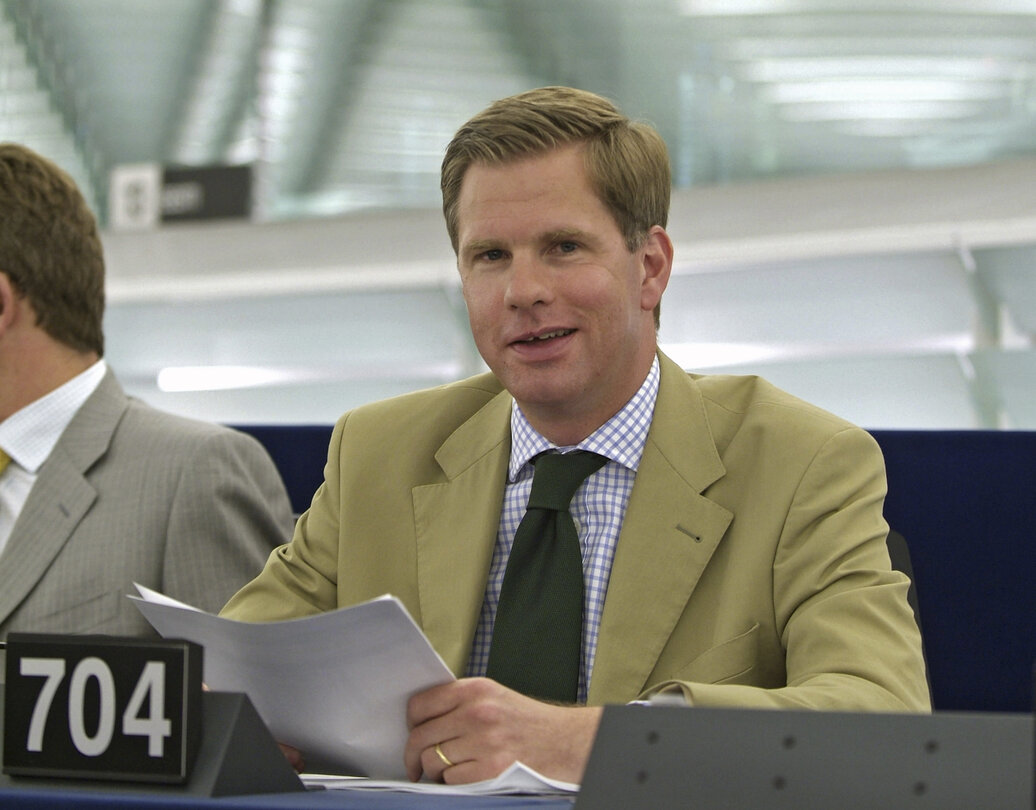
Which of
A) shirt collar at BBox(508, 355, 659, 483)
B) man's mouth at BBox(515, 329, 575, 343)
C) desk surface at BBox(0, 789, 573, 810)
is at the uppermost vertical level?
man's mouth at BBox(515, 329, 575, 343)

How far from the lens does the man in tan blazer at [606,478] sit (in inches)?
51.9

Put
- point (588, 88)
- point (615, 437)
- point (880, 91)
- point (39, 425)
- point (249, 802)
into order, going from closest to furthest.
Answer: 1. point (249, 802)
2. point (615, 437)
3. point (39, 425)
4. point (880, 91)
5. point (588, 88)

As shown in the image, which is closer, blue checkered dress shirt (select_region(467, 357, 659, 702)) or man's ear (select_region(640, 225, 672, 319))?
blue checkered dress shirt (select_region(467, 357, 659, 702))

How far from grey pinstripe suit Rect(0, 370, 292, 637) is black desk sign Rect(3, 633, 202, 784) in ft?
2.73

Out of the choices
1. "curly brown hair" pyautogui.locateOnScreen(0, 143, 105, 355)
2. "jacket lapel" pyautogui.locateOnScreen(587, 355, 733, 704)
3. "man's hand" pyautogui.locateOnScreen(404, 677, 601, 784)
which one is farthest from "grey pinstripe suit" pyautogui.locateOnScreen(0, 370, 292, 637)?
"man's hand" pyautogui.locateOnScreen(404, 677, 601, 784)

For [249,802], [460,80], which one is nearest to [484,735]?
[249,802]

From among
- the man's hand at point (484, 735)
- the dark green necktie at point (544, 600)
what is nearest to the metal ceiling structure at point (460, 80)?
the dark green necktie at point (544, 600)

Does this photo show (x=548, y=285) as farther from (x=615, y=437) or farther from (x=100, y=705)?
(x=100, y=705)

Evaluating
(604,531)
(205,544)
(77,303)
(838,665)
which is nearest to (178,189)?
(77,303)

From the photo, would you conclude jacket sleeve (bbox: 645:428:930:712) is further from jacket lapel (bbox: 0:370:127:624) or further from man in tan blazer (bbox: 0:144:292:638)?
jacket lapel (bbox: 0:370:127:624)

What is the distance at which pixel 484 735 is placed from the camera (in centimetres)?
104

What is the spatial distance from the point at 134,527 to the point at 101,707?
94cm

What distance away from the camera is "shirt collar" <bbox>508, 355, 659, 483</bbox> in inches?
58.9

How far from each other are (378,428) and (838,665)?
676 mm
